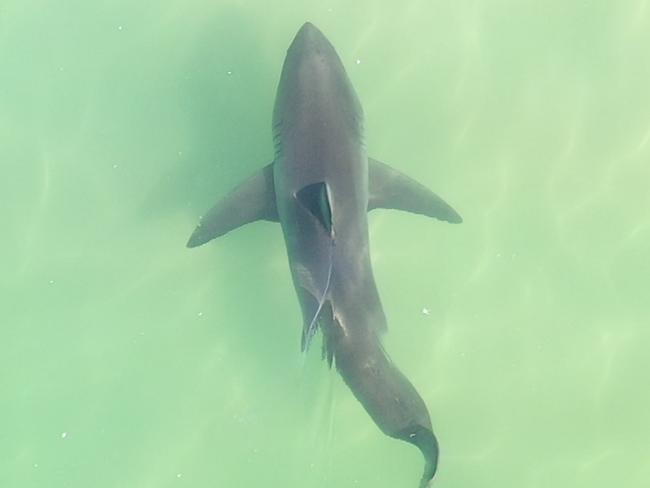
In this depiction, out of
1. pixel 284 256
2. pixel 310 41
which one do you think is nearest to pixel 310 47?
pixel 310 41

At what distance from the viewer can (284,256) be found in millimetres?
5059

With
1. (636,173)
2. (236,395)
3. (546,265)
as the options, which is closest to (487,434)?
(546,265)

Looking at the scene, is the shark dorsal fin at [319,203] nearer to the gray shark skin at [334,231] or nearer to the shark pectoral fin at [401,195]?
the gray shark skin at [334,231]

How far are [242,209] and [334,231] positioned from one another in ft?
2.89

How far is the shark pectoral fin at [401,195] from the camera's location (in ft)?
15.3

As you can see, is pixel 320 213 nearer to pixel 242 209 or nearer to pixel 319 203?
pixel 319 203

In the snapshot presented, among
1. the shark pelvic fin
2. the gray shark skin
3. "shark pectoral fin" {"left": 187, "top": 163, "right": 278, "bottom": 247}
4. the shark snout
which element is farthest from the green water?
the shark pelvic fin

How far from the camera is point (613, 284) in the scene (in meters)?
5.33

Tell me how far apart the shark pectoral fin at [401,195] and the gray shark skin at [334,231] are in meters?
0.19

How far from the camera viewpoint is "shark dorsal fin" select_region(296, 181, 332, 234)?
12.1 feet

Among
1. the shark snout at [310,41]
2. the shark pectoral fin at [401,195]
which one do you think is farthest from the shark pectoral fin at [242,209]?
the shark snout at [310,41]

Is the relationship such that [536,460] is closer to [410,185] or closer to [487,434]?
[487,434]

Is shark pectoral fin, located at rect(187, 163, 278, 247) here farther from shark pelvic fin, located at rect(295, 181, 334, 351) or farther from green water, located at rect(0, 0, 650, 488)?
shark pelvic fin, located at rect(295, 181, 334, 351)

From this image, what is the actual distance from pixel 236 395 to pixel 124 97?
2.13 meters
